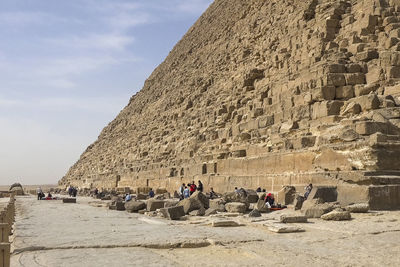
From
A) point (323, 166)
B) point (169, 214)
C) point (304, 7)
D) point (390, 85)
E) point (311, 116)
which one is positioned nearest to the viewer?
point (169, 214)

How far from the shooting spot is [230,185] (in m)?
14.2

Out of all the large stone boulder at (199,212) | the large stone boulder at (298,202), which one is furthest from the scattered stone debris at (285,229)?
the large stone boulder at (199,212)

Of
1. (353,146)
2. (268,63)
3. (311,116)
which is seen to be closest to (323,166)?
(353,146)

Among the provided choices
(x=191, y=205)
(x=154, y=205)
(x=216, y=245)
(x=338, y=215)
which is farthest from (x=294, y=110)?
(x=216, y=245)

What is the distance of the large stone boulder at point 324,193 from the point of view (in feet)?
29.2

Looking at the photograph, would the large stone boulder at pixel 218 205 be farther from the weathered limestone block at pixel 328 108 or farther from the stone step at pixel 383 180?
the weathered limestone block at pixel 328 108

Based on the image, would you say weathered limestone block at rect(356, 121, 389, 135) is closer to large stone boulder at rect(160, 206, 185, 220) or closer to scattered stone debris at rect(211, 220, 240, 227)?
scattered stone debris at rect(211, 220, 240, 227)

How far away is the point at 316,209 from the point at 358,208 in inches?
28.4

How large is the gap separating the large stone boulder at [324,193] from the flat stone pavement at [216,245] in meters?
1.24

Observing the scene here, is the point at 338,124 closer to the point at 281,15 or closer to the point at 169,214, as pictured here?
the point at 169,214

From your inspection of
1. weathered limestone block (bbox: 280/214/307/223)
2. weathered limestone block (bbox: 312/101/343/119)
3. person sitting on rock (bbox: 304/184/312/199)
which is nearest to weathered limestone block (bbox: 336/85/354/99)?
weathered limestone block (bbox: 312/101/343/119)

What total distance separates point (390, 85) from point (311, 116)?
2041 millimetres

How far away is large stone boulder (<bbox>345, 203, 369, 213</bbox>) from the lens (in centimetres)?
807

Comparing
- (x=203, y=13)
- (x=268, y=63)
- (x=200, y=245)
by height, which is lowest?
(x=200, y=245)
